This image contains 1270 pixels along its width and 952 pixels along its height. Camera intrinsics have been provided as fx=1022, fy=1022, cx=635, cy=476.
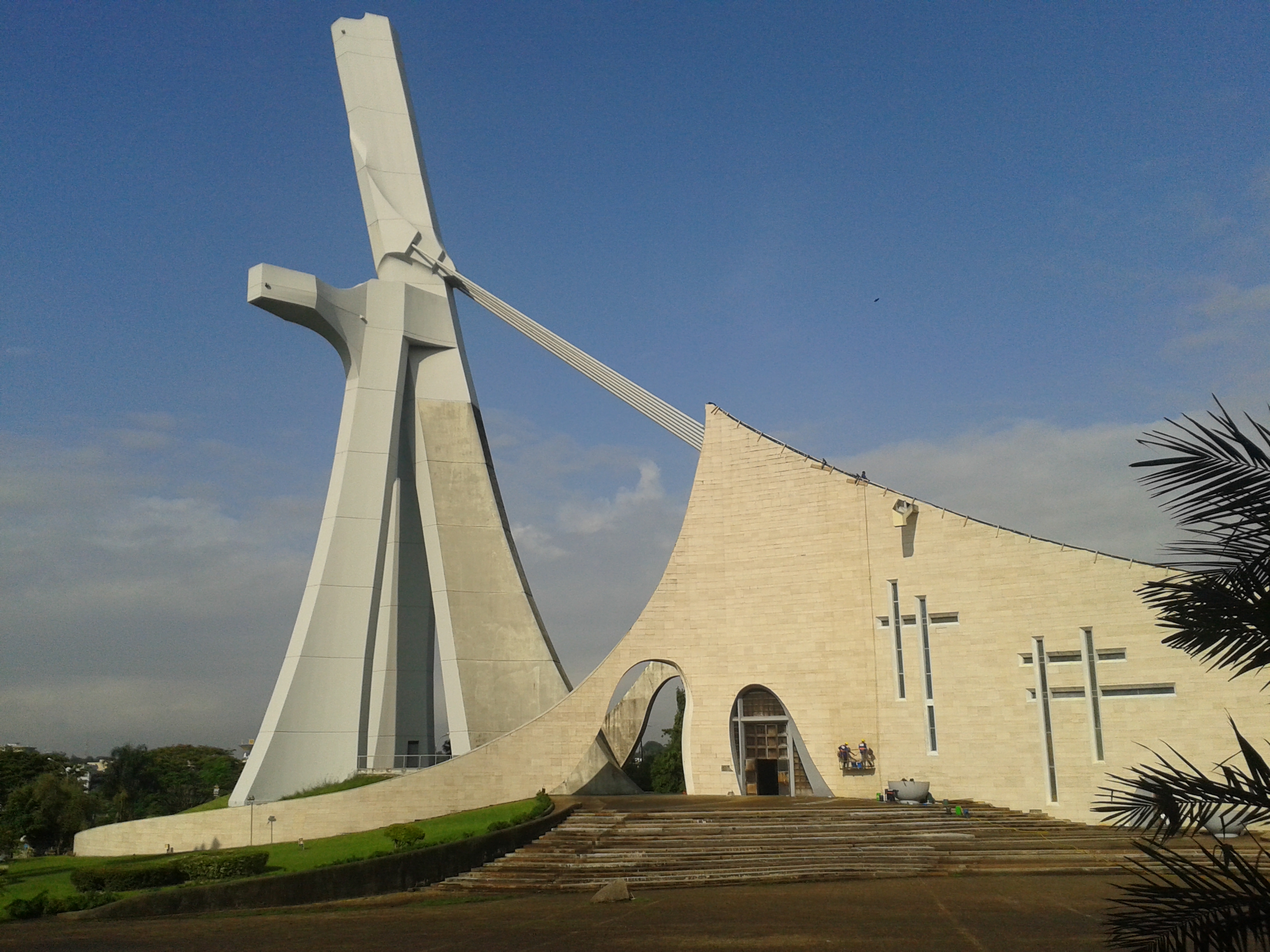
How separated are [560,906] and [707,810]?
565cm

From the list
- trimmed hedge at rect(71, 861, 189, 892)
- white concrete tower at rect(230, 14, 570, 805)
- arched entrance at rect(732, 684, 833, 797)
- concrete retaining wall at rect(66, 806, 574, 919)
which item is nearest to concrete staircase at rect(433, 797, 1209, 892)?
concrete retaining wall at rect(66, 806, 574, 919)

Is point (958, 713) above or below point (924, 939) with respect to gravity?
above

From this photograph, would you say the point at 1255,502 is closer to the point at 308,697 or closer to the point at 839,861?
the point at 839,861

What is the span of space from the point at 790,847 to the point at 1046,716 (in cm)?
526

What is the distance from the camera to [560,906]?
39.3ft

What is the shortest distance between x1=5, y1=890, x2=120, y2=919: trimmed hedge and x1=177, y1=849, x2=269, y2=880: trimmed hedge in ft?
4.13

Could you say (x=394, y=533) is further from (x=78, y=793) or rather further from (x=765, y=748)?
(x=78, y=793)

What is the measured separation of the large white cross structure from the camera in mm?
21469

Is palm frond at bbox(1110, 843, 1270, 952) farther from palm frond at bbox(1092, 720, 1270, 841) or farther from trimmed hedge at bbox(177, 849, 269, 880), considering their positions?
trimmed hedge at bbox(177, 849, 269, 880)

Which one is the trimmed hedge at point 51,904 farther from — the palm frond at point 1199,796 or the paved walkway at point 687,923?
the palm frond at point 1199,796

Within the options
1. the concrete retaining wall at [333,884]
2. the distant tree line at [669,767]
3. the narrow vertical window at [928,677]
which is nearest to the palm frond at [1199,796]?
the concrete retaining wall at [333,884]

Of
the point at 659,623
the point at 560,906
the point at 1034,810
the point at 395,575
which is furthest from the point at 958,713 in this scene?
the point at 395,575

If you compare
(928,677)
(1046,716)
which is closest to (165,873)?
(928,677)

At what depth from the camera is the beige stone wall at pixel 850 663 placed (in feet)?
53.9
